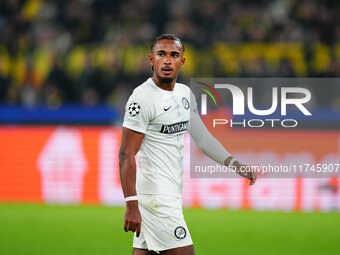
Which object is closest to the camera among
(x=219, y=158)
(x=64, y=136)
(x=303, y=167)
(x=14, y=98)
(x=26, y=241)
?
(x=219, y=158)

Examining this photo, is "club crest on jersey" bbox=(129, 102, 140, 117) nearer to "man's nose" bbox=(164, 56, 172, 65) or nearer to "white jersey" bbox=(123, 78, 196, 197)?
"white jersey" bbox=(123, 78, 196, 197)

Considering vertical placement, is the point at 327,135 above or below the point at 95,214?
above

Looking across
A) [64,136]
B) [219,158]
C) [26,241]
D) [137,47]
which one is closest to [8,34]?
[137,47]

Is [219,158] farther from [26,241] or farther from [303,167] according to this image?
[303,167]

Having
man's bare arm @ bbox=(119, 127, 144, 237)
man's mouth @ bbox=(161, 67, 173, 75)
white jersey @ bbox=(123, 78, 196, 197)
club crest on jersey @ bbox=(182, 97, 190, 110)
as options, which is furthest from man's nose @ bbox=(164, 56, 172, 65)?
man's bare arm @ bbox=(119, 127, 144, 237)

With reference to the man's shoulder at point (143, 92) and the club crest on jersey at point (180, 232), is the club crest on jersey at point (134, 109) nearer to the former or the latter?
the man's shoulder at point (143, 92)

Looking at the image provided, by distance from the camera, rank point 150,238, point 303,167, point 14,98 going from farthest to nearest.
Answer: point 14,98 → point 303,167 → point 150,238

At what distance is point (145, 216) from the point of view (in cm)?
458

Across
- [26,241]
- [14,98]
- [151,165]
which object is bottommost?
[26,241]

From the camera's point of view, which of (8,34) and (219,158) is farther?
(8,34)

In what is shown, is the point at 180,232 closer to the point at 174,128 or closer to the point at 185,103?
the point at 174,128

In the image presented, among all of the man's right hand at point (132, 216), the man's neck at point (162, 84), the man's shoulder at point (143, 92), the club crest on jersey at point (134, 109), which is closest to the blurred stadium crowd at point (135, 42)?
the man's neck at point (162, 84)

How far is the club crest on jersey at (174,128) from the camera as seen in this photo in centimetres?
458

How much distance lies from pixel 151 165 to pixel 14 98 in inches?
328
